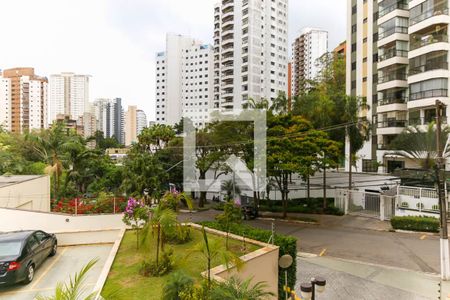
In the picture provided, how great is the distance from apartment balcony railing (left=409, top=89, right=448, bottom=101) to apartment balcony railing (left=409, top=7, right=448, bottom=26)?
6.49 m

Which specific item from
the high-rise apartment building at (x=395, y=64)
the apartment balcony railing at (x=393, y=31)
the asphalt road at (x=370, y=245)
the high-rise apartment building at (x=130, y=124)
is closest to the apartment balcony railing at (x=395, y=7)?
the high-rise apartment building at (x=395, y=64)

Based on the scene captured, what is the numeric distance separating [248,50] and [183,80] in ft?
92.6

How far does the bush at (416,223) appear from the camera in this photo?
18816 mm

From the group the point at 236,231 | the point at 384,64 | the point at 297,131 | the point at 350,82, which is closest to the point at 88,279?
the point at 236,231

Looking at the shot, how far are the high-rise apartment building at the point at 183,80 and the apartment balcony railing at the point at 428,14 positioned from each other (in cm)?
5924

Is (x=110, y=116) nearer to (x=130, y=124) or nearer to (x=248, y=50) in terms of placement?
(x=130, y=124)

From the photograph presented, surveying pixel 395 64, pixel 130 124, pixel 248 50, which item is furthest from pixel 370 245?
pixel 130 124

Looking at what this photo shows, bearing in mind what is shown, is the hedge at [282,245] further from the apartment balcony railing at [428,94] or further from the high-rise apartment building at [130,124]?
the high-rise apartment building at [130,124]

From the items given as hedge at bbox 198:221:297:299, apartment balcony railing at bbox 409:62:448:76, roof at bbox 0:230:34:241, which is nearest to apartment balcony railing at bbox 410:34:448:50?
apartment balcony railing at bbox 409:62:448:76

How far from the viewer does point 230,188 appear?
112 feet

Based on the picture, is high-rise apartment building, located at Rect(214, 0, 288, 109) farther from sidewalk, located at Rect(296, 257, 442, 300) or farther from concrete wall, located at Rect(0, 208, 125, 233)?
concrete wall, located at Rect(0, 208, 125, 233)

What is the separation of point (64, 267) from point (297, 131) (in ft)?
57.9

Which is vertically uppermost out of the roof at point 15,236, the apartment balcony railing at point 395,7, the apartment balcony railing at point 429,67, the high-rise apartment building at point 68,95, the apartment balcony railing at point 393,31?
the high-rise apartment building at point 68,95

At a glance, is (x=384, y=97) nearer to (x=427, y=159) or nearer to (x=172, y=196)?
(x=427, y=159)
